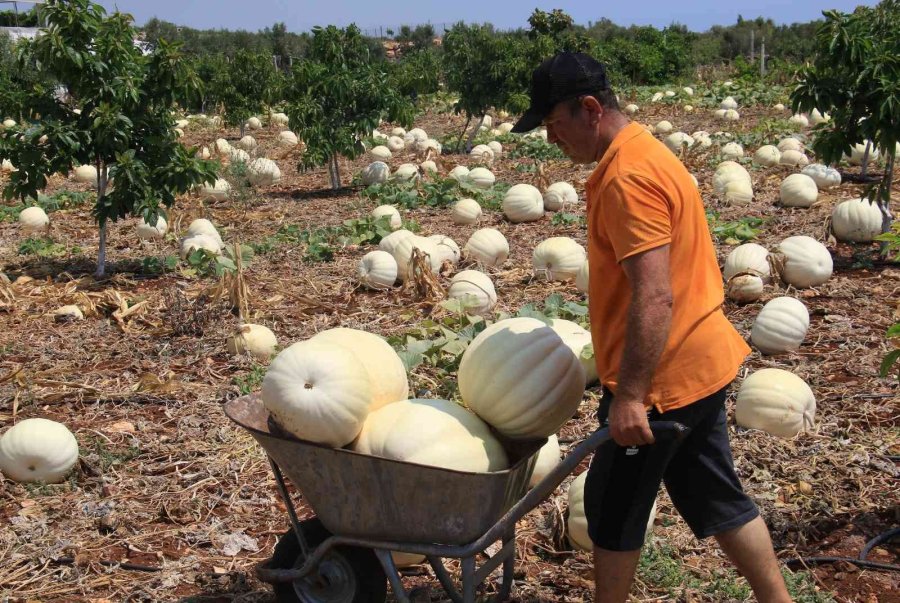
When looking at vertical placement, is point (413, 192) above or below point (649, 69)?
below

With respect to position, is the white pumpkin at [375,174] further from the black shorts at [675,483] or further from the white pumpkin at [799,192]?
the black shorts at [675,483]

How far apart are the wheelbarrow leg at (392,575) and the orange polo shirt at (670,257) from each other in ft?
3.05

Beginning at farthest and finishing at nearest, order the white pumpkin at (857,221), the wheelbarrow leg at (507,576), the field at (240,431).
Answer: the white pumpkin at (857,221) < the field at (240,431) < the wheelbarrow leg at (507,576)

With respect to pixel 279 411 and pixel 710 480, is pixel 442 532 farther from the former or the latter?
pixel 710 480

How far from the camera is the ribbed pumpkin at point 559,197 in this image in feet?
33.5

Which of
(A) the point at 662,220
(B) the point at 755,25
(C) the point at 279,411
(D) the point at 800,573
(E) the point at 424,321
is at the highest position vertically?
(B) the point at 755,25

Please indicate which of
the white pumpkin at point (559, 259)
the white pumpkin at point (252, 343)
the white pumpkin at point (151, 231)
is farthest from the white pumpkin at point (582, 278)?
the white pumpkin at point (151, 231)

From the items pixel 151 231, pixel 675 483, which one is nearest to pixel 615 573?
pixel 675 483

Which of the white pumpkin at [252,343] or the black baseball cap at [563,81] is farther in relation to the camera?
the white pumpkin at [252,343]

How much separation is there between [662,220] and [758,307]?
4266mm

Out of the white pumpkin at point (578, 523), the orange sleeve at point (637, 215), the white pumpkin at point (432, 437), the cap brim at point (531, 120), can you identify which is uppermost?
the cap brim at point (531, 120)

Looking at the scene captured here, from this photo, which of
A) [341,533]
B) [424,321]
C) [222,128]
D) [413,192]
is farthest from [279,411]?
[222,128]

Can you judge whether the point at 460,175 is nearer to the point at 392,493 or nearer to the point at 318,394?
the point at 318,394

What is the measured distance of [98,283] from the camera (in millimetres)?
7883
